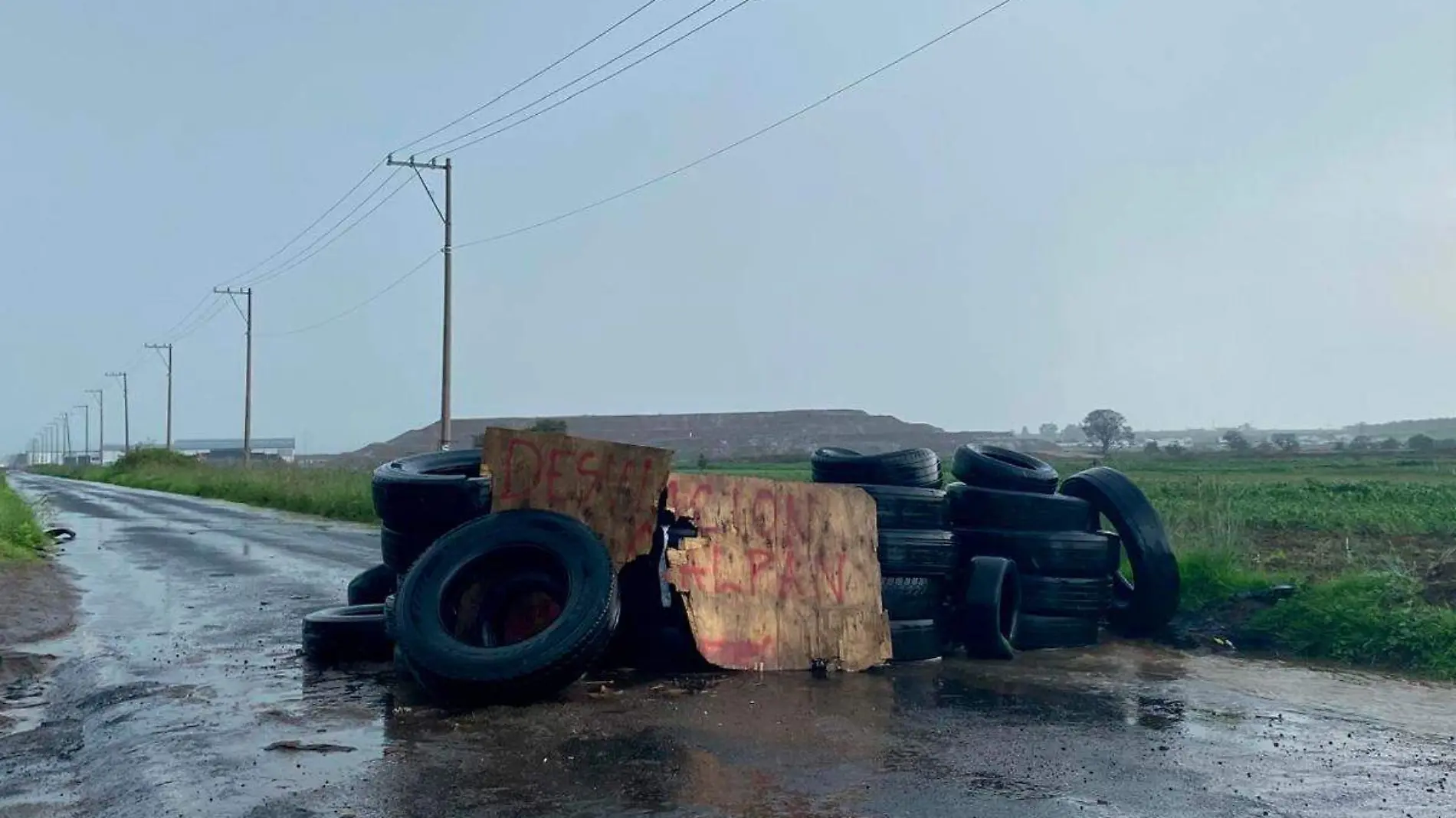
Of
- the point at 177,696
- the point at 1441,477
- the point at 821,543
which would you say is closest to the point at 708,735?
the point at 821,543

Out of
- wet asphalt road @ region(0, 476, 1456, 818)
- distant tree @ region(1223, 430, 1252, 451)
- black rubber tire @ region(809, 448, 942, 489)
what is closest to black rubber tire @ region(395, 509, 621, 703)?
wet asphalt road @ region(0, 476, 1456, 818)

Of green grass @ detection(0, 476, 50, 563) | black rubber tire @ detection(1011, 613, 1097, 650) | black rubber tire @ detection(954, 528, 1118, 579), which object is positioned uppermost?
black rubber tire @ detection(954, 528, 1118, 579)

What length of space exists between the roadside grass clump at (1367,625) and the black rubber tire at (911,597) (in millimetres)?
2807

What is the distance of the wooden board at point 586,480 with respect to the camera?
28.9 feet

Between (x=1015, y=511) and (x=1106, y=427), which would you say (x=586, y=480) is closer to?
(x=1015, y=511)

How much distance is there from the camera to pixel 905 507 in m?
9.91

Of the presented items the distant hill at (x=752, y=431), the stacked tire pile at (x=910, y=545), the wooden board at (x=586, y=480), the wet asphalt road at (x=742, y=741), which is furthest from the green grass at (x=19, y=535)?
the distant hill at (x=752, y=431)

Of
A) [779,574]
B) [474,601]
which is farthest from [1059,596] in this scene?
[474,601]

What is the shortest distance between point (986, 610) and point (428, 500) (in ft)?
13.6

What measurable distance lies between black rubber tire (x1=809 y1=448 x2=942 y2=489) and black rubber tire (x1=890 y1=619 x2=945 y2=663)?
49.2 inches

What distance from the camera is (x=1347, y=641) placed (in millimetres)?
9773

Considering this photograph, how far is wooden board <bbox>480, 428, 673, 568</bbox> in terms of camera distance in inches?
347

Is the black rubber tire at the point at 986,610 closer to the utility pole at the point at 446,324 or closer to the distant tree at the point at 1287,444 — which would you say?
the utility pole at the point at 446,324

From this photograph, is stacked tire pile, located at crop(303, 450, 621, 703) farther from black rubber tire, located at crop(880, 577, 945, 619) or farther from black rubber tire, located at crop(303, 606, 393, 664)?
black rubber tire, located at crop(880, 577, 945, 619)
